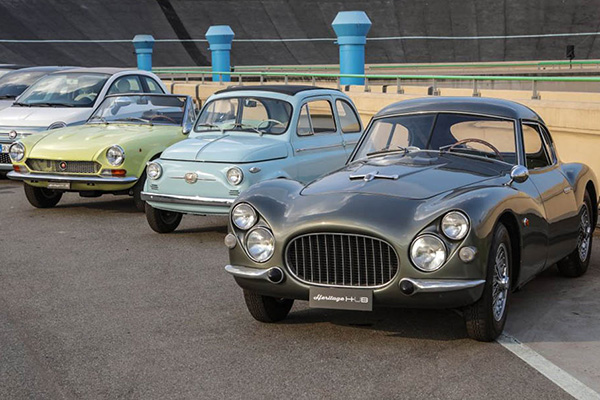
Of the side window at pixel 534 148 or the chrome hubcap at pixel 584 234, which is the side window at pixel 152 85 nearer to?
the chrome hubcap at pixel 584 234

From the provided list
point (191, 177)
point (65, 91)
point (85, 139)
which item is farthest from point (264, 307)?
point (65, 91)

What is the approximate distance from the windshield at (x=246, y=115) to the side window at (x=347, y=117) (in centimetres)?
95

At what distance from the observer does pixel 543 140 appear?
26.6 feet

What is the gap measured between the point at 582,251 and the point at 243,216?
126 inches

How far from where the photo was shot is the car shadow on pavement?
6.54 m

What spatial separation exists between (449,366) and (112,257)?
4558 millimetres

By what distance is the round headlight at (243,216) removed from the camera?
6633 mm

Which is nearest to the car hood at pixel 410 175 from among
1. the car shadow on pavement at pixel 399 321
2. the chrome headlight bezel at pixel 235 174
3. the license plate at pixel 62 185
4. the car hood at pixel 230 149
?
the car shadow on pavement at pixel 399 321

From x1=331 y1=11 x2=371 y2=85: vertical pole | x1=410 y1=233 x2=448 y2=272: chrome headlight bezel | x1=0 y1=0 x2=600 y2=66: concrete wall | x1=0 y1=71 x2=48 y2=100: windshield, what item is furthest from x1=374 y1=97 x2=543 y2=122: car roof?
x1=0 y1=0 x2=600 y2=66: concrete wall

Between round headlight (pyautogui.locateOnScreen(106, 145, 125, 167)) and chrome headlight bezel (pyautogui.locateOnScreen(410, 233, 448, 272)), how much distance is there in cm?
657

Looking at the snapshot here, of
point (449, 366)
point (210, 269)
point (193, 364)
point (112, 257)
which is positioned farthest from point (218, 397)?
point (112, 257)

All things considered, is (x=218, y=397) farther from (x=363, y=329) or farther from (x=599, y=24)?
(x=599, y=24)

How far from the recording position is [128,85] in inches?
619

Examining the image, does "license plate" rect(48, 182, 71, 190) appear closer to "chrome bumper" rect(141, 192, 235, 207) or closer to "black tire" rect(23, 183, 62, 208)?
"black tire" rect(23, 183, 62, 208)
